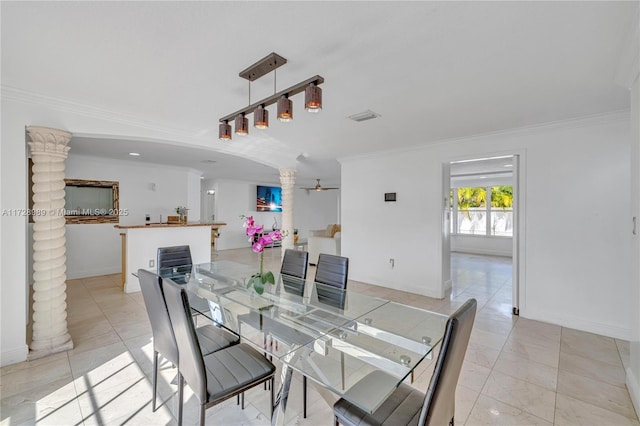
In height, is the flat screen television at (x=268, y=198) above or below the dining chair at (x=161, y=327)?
above

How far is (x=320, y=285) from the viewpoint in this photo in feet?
8.91

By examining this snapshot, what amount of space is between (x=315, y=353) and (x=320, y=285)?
1197 mm

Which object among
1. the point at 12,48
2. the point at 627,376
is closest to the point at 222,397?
the point at 12,48

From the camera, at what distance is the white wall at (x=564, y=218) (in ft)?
9.71

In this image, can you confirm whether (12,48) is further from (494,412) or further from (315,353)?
(494,412)

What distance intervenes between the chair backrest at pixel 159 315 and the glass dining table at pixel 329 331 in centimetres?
34

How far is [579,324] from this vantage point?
10.3 feet

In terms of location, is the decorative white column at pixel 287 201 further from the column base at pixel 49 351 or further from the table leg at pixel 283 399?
the table leg at pixel 283 399

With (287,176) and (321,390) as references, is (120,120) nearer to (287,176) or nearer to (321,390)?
(287,176)

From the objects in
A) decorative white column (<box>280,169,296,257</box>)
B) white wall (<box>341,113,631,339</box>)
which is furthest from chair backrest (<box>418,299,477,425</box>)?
decorative white column (<box>280,169,296,257</box>)

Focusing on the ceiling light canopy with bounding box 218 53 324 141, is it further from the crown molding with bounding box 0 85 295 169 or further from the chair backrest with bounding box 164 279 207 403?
the crown molding with bounding box 0 85 295 169

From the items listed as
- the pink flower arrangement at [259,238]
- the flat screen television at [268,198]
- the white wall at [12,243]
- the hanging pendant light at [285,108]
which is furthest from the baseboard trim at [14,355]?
the flat screen television at [268,198]

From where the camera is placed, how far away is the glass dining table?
4.27ft

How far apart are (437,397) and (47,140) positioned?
356 centimetres
